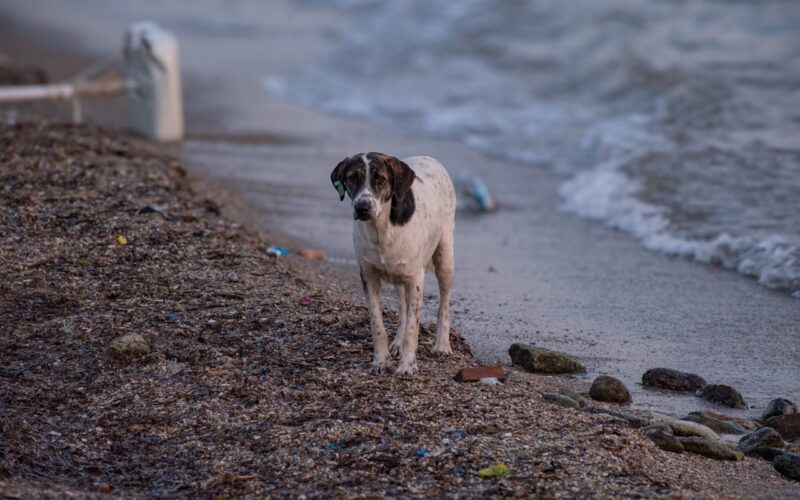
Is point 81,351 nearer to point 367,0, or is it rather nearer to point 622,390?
point 622,390

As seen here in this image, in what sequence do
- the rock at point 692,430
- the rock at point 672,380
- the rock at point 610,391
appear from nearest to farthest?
the rock at point 692,430 < the rock at point 610,391 < the rock at point 672,380

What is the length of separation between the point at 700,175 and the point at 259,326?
7399mm

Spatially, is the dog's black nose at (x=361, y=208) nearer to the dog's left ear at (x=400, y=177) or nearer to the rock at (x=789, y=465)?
the dog's left ear at (x=400, y=177)

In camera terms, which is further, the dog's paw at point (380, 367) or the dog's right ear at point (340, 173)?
the dog's paw at point (380, 367)

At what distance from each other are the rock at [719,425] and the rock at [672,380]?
542mm

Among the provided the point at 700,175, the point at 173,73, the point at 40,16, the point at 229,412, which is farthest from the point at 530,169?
the point at 40,16

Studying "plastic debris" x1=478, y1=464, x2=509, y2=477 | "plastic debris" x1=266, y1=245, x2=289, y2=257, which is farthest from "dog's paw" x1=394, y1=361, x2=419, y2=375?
"plastic debris" x1=266, y1=245, x2=289, y2=257

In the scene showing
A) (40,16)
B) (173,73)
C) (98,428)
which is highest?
(40,16)

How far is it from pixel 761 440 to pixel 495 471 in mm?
1571

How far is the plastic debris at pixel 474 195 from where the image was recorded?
11344 mm

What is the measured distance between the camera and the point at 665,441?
5.56 meters

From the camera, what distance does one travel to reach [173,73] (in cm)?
1375

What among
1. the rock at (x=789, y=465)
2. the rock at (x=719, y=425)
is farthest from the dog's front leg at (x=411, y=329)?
the rock at (x=789, y=465)

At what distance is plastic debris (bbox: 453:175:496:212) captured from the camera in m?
11.3
